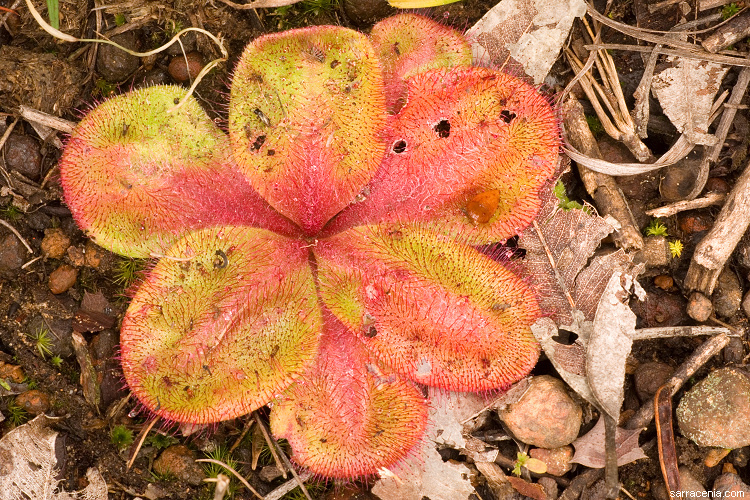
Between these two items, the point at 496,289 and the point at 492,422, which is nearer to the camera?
the point at 496,289

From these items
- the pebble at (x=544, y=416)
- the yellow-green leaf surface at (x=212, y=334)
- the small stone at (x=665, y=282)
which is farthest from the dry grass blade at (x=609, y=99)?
the yellow-green leaf surface at (x=212, y=334)

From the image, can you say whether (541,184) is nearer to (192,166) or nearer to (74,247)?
(192,166)

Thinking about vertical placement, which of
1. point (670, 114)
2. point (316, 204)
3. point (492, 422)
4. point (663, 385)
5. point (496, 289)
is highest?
point (670, 114)

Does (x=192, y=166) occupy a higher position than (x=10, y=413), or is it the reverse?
(x=192, y=166)

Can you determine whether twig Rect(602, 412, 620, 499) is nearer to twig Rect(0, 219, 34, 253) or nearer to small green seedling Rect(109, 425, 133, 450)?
small green seedling Rect(109, 425, 133, 450)

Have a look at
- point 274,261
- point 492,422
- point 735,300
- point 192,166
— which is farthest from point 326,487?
point 735,300

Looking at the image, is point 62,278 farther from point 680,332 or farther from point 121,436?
point 680,332
